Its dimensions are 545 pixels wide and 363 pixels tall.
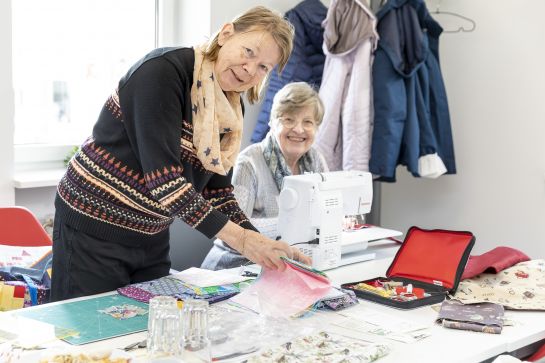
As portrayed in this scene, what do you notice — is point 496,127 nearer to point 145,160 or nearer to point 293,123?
point 293,123

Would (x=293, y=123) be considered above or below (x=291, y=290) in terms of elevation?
above

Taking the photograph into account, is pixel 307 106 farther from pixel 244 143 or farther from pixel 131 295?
pixel 131 295

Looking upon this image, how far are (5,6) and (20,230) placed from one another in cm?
105

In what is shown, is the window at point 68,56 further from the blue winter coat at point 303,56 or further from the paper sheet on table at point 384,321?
the paper sheet on table at point 384,321

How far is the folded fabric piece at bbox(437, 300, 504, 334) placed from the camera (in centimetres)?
193

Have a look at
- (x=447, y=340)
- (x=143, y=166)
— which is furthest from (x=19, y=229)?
(x=447, y=340)

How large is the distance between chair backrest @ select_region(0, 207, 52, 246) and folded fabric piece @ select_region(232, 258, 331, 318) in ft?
3.44

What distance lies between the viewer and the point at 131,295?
201 centimetres

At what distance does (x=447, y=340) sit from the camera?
1.84 metres

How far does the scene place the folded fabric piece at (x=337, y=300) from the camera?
2.04m

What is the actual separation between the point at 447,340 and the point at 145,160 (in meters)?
0.84

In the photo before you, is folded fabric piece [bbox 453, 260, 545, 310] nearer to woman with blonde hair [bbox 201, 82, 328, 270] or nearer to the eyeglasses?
woman with blonde hair [bbox 201, 82, 328, 270]

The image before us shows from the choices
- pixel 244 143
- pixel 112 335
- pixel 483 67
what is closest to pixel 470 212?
pixel 483 67

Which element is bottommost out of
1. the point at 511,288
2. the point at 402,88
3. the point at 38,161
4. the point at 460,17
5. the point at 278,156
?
the point at 511,288
